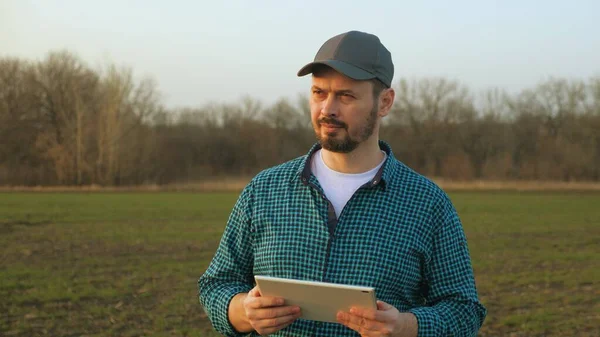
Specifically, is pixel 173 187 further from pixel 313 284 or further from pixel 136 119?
pixel 313 284

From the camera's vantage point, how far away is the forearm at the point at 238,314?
2525mm

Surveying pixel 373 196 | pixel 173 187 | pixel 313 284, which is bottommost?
pixel 173 187

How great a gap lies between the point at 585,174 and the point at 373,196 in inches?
2730

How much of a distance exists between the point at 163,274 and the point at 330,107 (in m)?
11.8

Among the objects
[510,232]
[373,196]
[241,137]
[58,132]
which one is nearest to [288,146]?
[241,137]

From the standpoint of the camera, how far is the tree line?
65.9 meters

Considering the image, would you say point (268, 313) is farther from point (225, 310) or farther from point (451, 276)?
point (451, 276)

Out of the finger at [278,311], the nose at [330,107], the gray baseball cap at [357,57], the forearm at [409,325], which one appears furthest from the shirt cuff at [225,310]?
the gray baseball cap at [357,57]

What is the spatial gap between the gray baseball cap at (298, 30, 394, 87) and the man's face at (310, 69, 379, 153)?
0.15ft

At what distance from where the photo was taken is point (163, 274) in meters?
13.8

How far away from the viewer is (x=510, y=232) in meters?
23.1

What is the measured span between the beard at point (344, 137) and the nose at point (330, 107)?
0.05ft

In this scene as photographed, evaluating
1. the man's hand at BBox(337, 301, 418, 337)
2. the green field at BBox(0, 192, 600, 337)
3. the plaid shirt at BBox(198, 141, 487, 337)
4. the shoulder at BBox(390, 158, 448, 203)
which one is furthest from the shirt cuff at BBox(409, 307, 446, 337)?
the green field at BBox(0, 192, 600, 337)

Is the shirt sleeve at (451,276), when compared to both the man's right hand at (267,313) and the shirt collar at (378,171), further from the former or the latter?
the man's right hand at (267,313)
